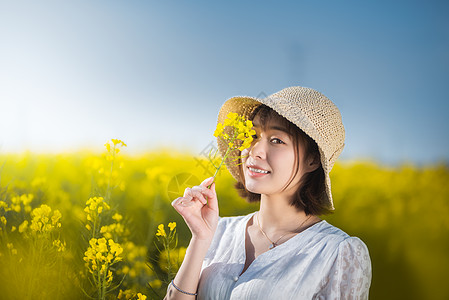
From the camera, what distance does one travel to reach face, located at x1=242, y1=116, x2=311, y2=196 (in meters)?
1.06

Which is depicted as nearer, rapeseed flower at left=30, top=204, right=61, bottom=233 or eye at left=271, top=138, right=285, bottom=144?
eye at left=271, top=138, right=285, bottom=144

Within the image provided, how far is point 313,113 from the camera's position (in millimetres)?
1094

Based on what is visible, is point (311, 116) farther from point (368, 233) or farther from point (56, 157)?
point (56, 157)

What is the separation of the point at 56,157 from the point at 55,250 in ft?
4.27

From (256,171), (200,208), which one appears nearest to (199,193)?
(200,208)

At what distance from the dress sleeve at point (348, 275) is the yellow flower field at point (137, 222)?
0.47m

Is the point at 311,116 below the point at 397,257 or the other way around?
the other way around

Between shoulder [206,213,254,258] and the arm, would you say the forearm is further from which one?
shoulder [206,213,254,258]

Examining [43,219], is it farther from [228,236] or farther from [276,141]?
[276,141]

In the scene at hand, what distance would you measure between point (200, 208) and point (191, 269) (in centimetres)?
16

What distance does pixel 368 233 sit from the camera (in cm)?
230

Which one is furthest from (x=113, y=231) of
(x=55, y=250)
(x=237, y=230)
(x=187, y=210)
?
(x=187, y=210)

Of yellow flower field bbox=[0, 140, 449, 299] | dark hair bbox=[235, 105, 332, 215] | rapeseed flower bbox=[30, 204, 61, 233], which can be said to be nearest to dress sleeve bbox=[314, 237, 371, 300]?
dark hair bbox=[235, 105, 332, 215]

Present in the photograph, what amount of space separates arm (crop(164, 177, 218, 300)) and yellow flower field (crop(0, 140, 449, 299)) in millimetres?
171
